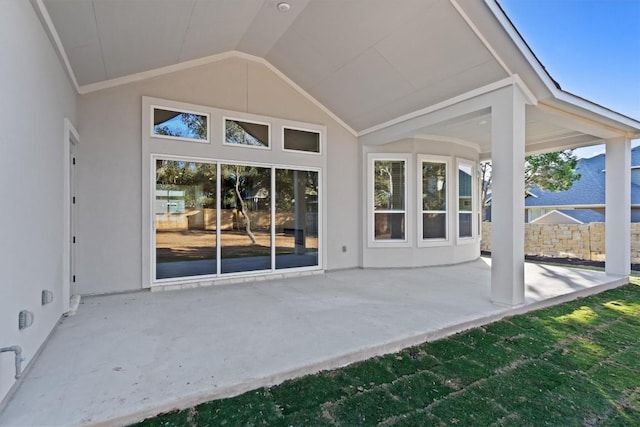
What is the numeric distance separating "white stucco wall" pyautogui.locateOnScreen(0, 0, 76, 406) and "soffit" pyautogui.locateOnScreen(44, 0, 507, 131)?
604 mm

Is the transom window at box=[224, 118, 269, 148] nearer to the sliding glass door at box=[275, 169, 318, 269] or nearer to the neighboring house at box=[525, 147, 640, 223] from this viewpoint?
the sliding glass door at box=[275, 169, 318, 269]

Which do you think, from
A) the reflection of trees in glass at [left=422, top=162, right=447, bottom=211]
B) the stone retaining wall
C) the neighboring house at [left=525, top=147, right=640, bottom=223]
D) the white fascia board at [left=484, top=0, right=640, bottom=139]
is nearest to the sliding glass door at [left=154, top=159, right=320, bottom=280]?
the reflection of trees in glass at [left=422, top=162, right=447, bottom=211]

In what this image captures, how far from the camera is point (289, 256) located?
655 centimetres

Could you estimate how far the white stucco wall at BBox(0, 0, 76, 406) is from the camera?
2.24 metres

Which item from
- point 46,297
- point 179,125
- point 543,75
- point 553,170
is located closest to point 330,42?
point 179,125

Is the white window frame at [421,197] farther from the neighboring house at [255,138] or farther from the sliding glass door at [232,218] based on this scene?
the sliding glass door at [232,218]

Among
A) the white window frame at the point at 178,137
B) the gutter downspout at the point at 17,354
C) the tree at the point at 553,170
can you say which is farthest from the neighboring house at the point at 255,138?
the tree at the point at 553,170

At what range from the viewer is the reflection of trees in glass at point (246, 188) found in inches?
230

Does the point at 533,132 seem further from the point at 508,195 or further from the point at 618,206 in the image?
the point at 508,195

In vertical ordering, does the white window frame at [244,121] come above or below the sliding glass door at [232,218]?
above

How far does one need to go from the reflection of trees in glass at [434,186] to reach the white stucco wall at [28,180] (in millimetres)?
6768

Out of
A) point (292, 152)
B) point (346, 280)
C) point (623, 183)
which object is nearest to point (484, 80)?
point (292, 152)

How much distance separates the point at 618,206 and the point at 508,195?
4.13 m

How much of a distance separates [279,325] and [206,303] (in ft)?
4.76
